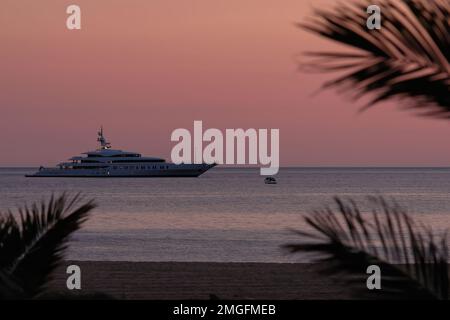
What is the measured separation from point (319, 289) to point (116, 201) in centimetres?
6405

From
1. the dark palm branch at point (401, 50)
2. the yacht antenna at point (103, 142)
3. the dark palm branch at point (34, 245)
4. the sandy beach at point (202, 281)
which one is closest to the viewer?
the dark palm branch at point (401, 50)

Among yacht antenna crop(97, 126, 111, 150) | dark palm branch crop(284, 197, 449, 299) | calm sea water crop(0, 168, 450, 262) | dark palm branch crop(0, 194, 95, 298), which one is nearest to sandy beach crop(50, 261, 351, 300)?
calm sea water crop(0, 168, 450, 262)

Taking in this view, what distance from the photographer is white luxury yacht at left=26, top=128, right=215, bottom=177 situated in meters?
124

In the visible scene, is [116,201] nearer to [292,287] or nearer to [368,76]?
[292,287]

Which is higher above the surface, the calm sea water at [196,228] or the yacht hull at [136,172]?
the yacht hull at [136,172]

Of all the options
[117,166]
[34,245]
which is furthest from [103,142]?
[34,245]

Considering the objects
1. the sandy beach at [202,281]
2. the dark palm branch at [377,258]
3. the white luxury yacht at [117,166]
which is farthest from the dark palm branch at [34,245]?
the white luxury yacht at [117,166]

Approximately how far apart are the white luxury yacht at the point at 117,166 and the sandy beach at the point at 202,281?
105018mm

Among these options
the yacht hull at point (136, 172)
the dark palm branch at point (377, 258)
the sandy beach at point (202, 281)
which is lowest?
the sandy beach at point (202, 281)

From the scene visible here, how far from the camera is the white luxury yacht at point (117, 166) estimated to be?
124125mm

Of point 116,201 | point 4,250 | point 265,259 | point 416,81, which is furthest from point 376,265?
point 116,201

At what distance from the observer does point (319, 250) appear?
11.2ft

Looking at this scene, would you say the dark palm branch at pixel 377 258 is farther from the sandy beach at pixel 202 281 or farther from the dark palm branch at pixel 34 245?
the sandy beach at pixel 202 281
